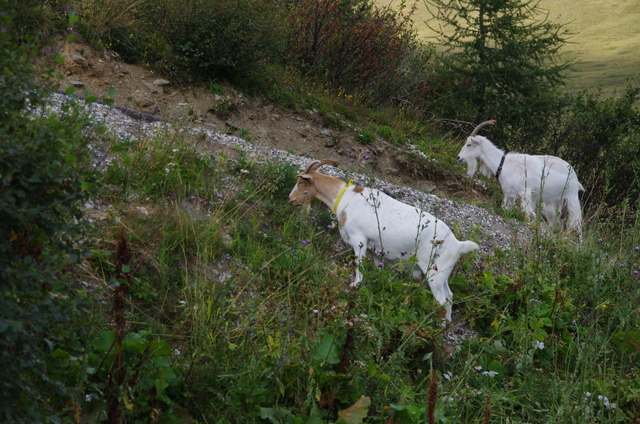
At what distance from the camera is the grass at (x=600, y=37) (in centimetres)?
4466

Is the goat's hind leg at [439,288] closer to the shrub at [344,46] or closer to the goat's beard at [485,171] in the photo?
the goat's beard at [485,171]

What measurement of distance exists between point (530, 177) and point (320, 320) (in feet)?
24.7

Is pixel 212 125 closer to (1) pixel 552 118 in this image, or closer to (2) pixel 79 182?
(2) pixel 79 182

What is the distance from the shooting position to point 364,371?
378 cm

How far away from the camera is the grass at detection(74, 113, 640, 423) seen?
3.50 m

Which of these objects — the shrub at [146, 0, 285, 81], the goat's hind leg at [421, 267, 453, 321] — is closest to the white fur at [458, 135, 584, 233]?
the goat's hind leg at [421, 267, 453, 321]

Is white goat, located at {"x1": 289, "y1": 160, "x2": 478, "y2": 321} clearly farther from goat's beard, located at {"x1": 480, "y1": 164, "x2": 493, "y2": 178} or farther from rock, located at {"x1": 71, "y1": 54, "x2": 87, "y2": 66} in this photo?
goat's beard, located at {"x1": 480, "y1": 164, "x2": 493, "y2": 178}

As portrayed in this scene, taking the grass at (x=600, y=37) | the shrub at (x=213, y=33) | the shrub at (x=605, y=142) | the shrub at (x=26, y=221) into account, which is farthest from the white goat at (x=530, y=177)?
the grass at (x=600, y=37)

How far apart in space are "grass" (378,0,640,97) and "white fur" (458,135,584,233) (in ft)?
110

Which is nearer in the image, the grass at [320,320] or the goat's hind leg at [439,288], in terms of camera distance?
the grass at [320,320]

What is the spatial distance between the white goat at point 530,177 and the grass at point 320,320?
2.45 m

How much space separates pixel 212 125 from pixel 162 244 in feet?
18.9

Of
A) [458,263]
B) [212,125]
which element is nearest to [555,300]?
[458,263]

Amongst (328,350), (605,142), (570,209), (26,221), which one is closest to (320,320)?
(328,350)
